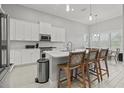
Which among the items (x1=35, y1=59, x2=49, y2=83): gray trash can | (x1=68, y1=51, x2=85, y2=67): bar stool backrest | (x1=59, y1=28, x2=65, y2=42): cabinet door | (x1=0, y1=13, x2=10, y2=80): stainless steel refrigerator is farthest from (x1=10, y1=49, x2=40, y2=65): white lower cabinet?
(x1=68, y1=51, x2=85, y2=67): bar stool backrest

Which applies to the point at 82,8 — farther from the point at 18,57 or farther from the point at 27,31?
the point at 18,57

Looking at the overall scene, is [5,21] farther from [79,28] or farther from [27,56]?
[79,28]

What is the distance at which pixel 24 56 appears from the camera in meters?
4.59

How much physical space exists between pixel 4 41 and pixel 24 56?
2.99m

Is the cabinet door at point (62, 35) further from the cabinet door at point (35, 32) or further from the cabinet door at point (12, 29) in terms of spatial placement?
the cabinet door at point (12, 29)

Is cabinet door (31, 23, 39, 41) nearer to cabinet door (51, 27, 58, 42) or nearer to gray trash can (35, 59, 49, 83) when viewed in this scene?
cabinet door (51, 27, 58, 42)

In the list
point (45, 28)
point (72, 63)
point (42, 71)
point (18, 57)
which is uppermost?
point (45, 28)

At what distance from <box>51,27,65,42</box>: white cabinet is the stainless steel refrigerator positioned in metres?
4.11

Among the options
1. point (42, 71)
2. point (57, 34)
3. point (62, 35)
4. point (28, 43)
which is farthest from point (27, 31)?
point (42, 71)

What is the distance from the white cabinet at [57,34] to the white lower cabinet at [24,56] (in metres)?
1.43

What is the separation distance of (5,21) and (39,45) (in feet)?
12.6

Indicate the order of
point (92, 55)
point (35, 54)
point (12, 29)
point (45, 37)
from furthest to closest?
1. point (45, 37)
2. point (35, 54)
3. point (12, 29)
4. point (92, 55)

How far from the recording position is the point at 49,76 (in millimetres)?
2719

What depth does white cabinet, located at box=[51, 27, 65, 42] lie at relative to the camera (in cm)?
589
